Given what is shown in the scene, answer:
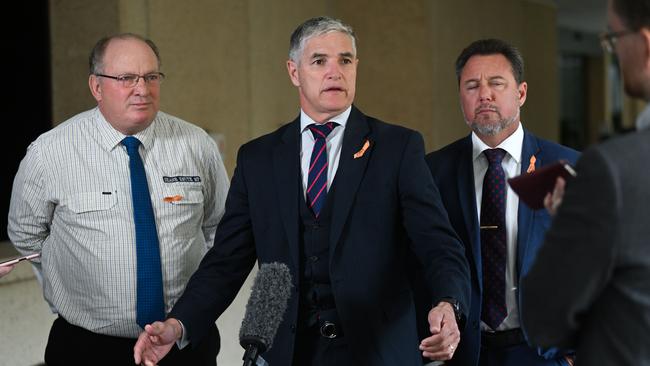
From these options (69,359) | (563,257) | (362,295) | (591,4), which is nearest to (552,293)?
(563,257)

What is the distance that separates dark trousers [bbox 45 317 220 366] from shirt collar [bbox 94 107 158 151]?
2.18ft

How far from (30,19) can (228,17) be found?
4.41 feet

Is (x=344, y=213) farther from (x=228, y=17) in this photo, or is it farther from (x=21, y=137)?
(x=228, y=17)

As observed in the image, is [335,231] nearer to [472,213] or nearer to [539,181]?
[472,213]

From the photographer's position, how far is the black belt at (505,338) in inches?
102

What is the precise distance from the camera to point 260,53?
6.01 metres

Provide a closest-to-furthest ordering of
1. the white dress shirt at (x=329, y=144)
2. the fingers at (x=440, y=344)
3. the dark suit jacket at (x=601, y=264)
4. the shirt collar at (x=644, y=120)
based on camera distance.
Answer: the dark suit jacket at (x=601, y=264)
the shirt collar at (x=644, y=120)
the fingers at (x=440, y=344)
the white dress shirt at (x=329, y=144)

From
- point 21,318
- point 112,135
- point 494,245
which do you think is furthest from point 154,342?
point 21,318

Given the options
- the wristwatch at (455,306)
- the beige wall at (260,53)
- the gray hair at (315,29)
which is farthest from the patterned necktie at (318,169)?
the beige wall at (260,53)

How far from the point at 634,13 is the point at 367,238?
3.44ft

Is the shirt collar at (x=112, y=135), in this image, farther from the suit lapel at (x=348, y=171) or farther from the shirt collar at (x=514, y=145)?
the shirt collar at (x=514, y=145)

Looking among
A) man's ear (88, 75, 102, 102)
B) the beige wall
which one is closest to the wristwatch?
man's ear (88, 75, 102, 102)

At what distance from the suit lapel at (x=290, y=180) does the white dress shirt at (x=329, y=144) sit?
0.03 m

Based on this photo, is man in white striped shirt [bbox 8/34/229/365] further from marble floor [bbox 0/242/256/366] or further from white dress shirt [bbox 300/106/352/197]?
marble floor [bbox 0/242/256/366]
